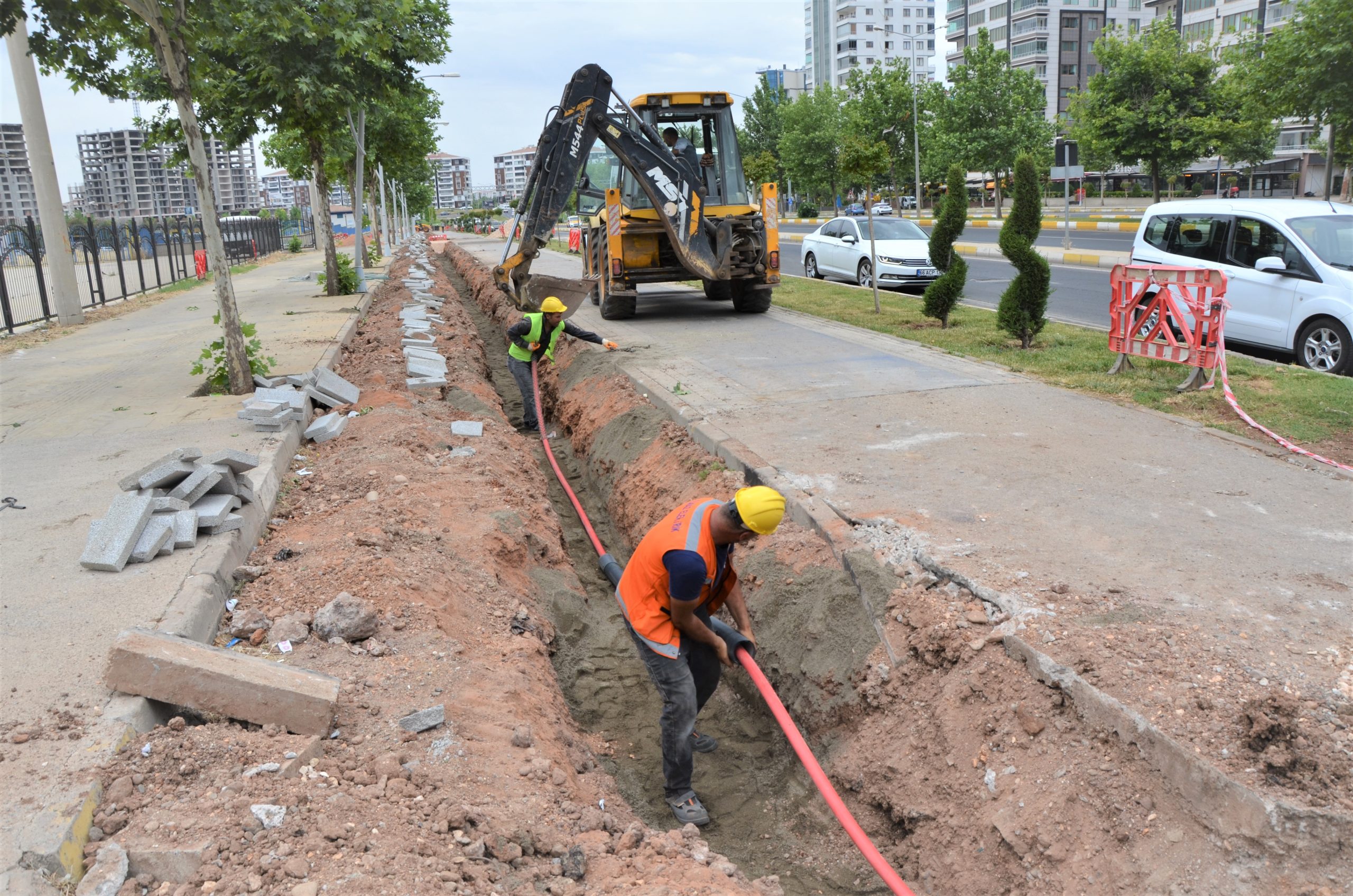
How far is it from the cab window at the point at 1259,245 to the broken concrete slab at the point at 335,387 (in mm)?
10163

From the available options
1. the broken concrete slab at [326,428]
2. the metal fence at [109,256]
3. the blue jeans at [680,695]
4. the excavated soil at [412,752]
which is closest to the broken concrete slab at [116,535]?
the excavated soil at [412,752]

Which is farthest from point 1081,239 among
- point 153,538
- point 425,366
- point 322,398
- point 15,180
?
point 15,180

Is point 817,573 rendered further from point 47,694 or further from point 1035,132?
point 1035,132

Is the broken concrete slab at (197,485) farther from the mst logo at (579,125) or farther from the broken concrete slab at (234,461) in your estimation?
the mst logo at (579,125)

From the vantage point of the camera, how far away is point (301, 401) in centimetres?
848

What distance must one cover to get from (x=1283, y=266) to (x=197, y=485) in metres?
10.9

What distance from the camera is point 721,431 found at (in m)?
8.08

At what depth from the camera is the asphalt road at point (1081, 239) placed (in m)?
27.1

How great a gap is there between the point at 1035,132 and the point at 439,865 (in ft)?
142

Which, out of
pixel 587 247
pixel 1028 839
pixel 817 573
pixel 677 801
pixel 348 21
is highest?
pixel 348 21

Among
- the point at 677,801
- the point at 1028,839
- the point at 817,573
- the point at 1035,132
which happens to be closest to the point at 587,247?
the point at 817,573

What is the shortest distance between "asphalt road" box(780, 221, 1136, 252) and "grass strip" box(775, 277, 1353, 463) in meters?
11.4

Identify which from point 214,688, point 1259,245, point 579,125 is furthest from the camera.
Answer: point 579,125

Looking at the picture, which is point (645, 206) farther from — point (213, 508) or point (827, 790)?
point (827, 790)
